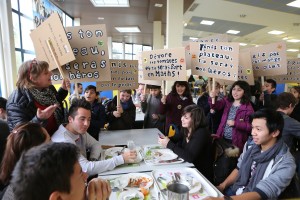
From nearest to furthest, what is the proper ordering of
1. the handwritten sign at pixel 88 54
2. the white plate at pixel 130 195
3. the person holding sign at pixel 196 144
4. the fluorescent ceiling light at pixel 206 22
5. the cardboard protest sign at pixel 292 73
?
the white plate at pixel 130 195 → the person holding sign at pixel 196 144 → the handwritten sign at pixel 88 54 → the cardboard protest sign at pixel 292 73 → the fluorescent ceiling light at pixel 206 22

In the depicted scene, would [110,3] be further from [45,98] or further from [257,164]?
[257,164]

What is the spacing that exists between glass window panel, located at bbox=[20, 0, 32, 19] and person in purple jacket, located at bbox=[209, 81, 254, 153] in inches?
158

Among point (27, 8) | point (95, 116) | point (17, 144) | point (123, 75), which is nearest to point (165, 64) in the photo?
point (123, 75)

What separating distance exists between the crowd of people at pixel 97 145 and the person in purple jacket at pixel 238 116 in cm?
1

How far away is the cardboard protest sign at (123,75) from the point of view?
9.45ft

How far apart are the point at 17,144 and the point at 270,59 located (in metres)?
3.33

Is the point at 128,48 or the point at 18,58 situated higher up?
the point at 128,48

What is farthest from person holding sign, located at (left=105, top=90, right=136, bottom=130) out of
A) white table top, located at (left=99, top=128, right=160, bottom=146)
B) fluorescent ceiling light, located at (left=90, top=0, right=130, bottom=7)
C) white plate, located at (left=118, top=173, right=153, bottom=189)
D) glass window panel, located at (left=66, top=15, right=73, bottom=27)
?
Answer: glass window panel, located at (left=66, top=15, right=73, bottom=27)

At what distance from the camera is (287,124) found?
2.25m

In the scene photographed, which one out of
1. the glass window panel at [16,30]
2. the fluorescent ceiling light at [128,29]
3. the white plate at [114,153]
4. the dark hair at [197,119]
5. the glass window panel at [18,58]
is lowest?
the white plate at [114,153]

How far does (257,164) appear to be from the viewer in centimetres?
159

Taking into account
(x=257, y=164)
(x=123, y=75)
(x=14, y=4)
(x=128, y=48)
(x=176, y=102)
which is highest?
(x=128, y=48)

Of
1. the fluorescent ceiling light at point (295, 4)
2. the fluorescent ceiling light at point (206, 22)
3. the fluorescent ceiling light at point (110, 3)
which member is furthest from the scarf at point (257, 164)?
the fluorescent ceiling light at point (206, 22)

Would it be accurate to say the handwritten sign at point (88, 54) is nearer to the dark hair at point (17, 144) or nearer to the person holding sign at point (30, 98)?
the person holding sign at point (30, 98)
